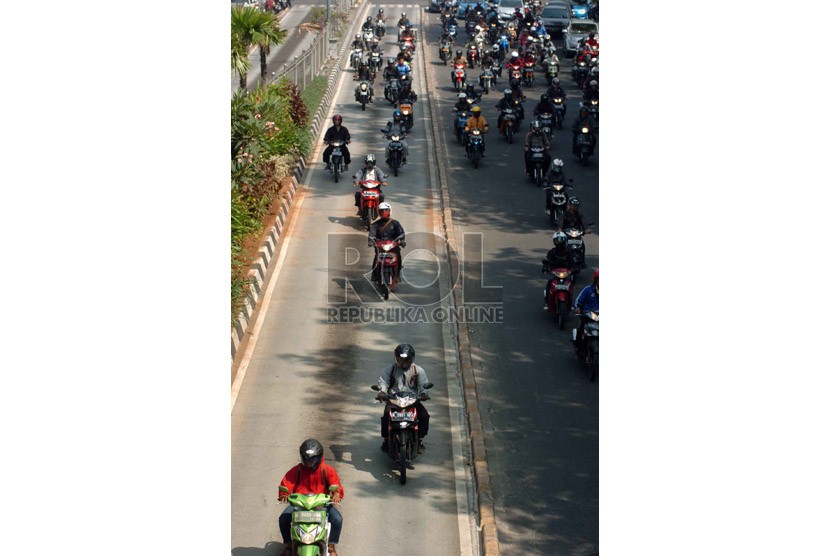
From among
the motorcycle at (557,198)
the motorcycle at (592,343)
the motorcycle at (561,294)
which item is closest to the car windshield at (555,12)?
the motorcycle at (557,198)

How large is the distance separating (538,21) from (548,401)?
138ft

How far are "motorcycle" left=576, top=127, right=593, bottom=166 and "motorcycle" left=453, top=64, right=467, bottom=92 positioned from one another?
12.4 metres

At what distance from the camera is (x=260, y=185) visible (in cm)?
2678

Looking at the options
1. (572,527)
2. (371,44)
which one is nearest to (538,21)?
(371,44)

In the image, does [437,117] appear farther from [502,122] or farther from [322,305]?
[322,305]

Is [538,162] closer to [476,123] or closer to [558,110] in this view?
[476,123]

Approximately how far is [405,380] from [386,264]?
6619mm

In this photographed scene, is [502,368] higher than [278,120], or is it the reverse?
[278,120]

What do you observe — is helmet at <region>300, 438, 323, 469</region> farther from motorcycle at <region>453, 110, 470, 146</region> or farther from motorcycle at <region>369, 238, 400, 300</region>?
motorcycle at <region>453, 110, 470, 146</region>

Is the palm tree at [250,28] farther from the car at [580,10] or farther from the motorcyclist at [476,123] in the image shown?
the car at [580,10]

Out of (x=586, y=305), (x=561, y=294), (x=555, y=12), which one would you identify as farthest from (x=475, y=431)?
(x=555, y=12)

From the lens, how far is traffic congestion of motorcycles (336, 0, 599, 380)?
2139 cm

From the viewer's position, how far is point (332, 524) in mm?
12734

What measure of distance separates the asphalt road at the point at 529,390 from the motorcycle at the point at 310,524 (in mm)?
2177
